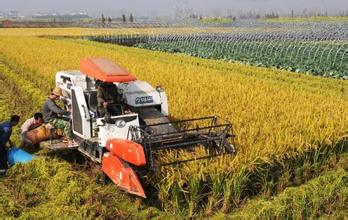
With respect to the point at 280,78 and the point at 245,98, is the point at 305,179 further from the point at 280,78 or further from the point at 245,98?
the point at 280,78

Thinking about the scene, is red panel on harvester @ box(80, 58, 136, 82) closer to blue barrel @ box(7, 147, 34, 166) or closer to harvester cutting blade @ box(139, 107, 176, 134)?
harvester cutting blade @ box(139, 107, 176, 134)

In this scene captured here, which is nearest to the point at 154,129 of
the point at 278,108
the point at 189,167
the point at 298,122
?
the point at 189,167

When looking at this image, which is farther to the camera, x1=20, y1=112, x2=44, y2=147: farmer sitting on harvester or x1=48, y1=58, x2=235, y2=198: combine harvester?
x1=20, y1=112, x2=44, y2=147: farmer sitting on harvester

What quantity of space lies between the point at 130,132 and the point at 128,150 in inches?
30.0

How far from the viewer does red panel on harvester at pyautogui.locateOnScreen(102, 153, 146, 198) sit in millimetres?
5945

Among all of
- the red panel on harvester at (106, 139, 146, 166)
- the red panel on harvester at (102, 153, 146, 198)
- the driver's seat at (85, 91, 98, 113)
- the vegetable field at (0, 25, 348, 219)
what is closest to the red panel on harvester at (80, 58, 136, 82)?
the driver's seat at (85, 91, 98, 113)

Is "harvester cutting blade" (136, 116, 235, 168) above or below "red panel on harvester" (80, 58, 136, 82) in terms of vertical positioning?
below

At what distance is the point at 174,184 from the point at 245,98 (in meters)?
5.30

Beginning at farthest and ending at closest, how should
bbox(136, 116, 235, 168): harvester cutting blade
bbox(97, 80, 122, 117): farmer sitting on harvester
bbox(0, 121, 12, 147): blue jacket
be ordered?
bbox(0, 121, 12, 147): blue jacket < bbox(97, 80, 122, 117): farmer sitting on harvester < bbox(136, 116, 235, 168): harvester cutting blade

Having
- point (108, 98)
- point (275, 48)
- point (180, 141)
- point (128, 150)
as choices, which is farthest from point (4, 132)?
point (275, 48)

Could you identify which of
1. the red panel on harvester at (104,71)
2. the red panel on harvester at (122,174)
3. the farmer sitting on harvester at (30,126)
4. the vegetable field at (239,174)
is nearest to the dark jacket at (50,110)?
the farmer sitting on harvester at (30,126)

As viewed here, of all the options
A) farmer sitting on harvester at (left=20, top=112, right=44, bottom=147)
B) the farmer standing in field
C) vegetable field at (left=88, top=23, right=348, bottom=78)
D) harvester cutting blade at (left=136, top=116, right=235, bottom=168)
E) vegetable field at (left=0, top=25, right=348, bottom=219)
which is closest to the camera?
vegetable field at (left=0, top=25, right=348, bottom=219)

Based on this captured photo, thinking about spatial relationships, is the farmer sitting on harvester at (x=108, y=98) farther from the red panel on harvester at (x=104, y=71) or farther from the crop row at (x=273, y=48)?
the crop row at (x=273, y=48)

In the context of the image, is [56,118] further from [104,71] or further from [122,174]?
[122,174]
